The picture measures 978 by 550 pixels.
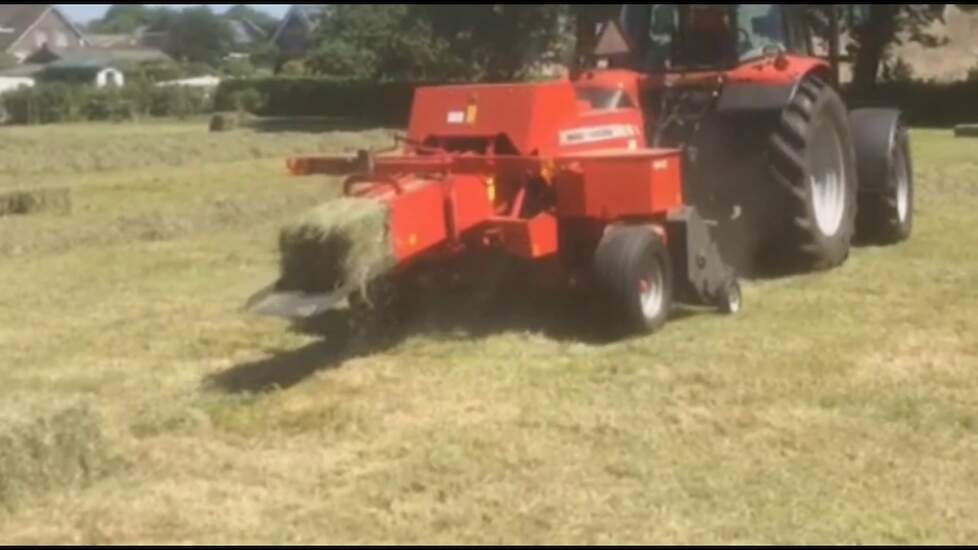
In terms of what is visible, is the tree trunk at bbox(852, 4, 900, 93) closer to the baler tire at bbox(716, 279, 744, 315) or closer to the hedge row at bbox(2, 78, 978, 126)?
the hedge row at bbox(2, 78, 978, 126)

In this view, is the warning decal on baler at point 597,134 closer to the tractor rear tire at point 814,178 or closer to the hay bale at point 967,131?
the tractor rear tire at point 814,178

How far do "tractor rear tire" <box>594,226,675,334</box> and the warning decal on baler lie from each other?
0.59 metres

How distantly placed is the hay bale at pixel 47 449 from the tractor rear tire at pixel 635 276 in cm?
311

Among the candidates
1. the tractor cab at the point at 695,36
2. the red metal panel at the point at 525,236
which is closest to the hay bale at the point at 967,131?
the tractor cab at the point at 695,36

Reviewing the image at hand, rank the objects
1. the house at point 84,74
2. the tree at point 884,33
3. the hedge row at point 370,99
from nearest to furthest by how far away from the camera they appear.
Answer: the tree at point 884,33 < the hedge row at point 370,99 < the house at point 84,74

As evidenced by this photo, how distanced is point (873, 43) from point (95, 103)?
70.7ft

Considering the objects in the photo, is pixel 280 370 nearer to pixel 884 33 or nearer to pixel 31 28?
pixel 31 28

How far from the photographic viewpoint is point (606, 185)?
9.20 meters

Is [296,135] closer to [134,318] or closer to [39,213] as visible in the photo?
[39,213]

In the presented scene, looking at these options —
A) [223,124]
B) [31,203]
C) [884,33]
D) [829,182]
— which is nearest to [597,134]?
[829,182]

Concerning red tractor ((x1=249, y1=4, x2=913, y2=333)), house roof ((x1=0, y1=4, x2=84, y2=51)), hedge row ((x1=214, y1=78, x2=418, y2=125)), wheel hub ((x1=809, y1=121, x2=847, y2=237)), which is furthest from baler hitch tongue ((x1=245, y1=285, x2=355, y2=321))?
hedge row ((x1=214, y1=78, x2=418, y2=125))

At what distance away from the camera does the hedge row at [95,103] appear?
44312 millimetres

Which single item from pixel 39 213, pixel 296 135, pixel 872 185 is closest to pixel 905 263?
pixel 872 185

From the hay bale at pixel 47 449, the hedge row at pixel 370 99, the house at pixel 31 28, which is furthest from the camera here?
the hedge row at pixel 370 99
